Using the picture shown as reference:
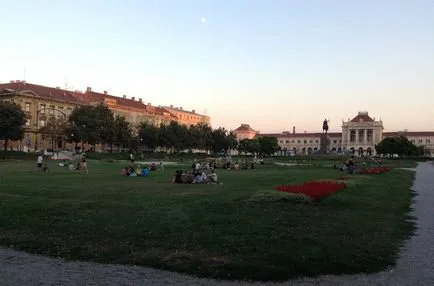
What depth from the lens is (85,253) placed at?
10430 millimetres

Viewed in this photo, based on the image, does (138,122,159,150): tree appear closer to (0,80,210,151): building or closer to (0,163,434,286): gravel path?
(0,80,210,151): building

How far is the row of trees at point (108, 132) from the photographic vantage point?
77.6 meters

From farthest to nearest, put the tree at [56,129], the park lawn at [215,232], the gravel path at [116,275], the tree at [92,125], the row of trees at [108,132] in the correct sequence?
1. the tree at [56,129]
2. the tree at [92,125]
3. the row of trees at [108,132]
4. the park lawn at [215,232]
5. the gravel path at [116,275]

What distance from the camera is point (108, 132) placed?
101 m

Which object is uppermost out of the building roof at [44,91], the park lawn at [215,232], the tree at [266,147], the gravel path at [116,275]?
the building roof at [44,91]

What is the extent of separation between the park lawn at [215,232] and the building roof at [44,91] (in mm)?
104279

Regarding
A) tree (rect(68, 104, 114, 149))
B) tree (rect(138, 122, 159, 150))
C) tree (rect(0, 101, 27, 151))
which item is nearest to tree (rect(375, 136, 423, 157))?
tree (rect(138, 122, 159, 150))

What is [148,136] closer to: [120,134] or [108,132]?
[120,134]

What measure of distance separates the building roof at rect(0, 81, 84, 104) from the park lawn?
104 meters

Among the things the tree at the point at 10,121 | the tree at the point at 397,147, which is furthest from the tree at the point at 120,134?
the tree at the point at 397,147

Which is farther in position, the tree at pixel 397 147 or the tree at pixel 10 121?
the tree at pixel 397 147

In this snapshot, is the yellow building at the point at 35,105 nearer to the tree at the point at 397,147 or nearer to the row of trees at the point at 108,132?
the row of trees at the point at 108,132

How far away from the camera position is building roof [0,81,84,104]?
117 meters

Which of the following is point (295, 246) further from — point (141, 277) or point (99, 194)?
point (99, 194)
